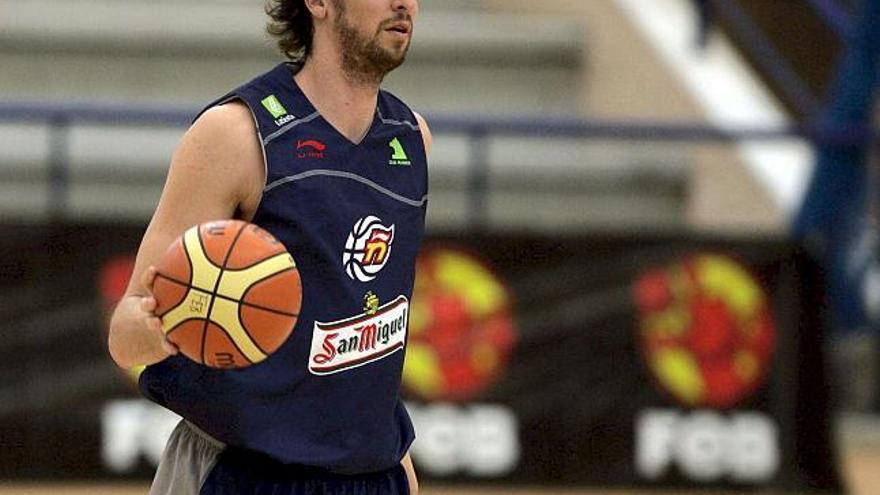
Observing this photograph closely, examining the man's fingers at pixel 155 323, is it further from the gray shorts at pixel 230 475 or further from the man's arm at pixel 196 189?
the gray shorts at pixel 230 475

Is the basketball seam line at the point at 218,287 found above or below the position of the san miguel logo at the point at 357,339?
above

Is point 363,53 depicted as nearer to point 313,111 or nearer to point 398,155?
point 313,111

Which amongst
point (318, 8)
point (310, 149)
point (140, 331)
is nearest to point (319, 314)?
point (310, 149)

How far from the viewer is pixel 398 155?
4.39 meters

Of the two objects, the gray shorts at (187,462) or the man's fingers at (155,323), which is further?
the gray shorts at (187,462)

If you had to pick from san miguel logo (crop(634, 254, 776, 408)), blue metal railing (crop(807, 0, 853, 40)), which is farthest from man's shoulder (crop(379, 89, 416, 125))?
blue metal railing (crop(807, 0, 853, 40))

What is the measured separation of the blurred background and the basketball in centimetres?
537

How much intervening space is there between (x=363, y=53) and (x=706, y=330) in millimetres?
5576

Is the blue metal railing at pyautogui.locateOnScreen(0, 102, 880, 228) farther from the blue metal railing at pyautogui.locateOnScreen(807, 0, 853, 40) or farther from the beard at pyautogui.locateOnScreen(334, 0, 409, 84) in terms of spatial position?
the beard at pyautogui.locateOnScreen(334, 0, 409, 84)

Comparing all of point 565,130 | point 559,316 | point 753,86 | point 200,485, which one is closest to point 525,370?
point 559,316

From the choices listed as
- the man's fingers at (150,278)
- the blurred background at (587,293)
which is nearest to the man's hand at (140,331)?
the man's fingers at (150,278)

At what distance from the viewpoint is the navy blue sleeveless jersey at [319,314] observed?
415 centimetres

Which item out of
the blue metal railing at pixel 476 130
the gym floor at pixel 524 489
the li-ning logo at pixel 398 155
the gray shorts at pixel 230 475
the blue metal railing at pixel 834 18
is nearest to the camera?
the gray shorts at pixel 230 475

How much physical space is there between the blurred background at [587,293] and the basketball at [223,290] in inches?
211
